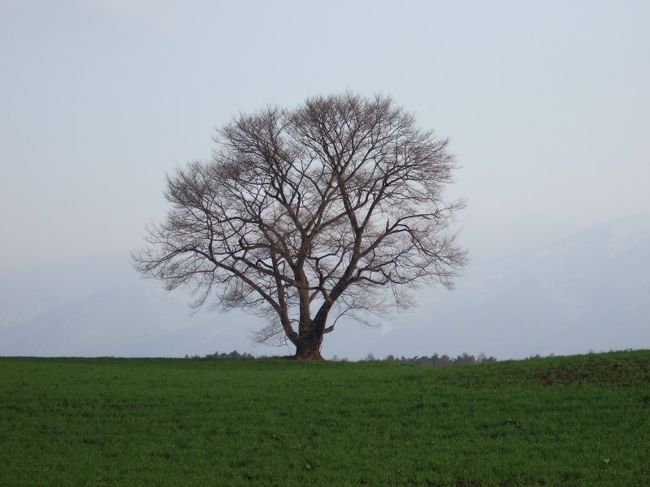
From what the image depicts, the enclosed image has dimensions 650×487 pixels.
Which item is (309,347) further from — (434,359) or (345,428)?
(345,428)

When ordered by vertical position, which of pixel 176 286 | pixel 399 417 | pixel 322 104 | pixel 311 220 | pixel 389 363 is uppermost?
pixel 322 104

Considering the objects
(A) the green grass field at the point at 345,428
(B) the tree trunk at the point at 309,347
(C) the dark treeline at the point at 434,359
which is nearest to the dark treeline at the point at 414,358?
(C) the dark treeline at the point at 434,359

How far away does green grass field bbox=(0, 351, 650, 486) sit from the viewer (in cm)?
1714

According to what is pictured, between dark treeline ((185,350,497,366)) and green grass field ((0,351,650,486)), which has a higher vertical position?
dark treeline ((185,350,497,366))

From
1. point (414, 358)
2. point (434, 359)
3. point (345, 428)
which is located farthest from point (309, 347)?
point (345, 428)

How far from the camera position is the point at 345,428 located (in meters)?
21.3

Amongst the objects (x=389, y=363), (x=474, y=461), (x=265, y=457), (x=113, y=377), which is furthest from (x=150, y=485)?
(x=389, y=363)

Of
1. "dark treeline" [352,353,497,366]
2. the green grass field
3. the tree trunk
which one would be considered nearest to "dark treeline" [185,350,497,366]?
"dark treeline" [352,353,497,366]

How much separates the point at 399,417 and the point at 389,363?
20.7 metres

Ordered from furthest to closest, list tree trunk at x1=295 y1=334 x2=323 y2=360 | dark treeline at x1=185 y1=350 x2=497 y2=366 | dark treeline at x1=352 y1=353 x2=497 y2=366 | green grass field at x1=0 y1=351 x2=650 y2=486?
tree trunk at x1=295 y1=334 x2=323 y2=360, dark treeline at x1=185 y1=350 x2=497 y2=366, dark treeline at x1=352 y1=353 x2=497 y2=366, green grass field at x1=0 y1=351 x2=650 y2=486

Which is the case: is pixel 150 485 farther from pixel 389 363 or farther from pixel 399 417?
pixel 389 363

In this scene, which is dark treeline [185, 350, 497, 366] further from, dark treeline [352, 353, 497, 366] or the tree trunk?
the tree trunk

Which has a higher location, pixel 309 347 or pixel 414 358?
pixel 309 347

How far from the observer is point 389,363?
42.9 metres
